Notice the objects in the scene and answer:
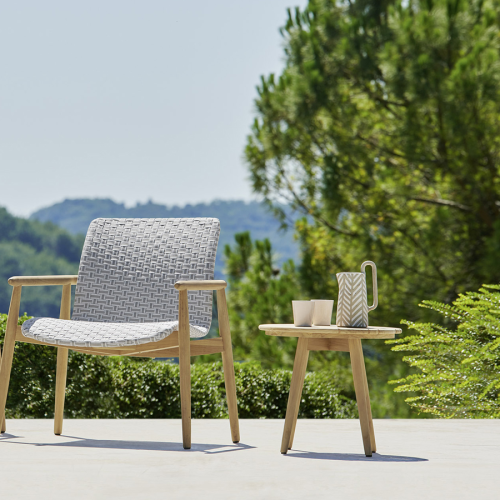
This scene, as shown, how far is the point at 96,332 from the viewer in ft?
7.06

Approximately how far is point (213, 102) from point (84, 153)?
8109mm

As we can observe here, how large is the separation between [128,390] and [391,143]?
12.4 feet

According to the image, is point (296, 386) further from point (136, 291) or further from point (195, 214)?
point (195, 214)

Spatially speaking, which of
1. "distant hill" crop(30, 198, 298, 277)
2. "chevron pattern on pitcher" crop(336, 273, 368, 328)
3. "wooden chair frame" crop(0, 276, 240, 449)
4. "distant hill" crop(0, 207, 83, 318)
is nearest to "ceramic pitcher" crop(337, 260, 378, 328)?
"chevron pattern on pitcher" crop(336, 273, 368, 328)

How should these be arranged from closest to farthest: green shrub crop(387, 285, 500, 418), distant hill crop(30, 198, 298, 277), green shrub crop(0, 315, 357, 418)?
green shrub crop(387, 285, 500, 418) → green shrub crop(0, 315, 357, 418) → distant hill crop(30, 198, 298, 277)

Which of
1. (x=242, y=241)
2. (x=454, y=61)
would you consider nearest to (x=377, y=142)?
(x=454, y=61)

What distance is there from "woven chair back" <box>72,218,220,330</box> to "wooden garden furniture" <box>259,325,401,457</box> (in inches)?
21.8

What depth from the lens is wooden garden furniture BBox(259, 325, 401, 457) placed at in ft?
6.45

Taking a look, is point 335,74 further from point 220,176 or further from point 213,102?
point 220,176

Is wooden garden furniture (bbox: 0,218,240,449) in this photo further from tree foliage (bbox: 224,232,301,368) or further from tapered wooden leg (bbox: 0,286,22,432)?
tree foliage (bbox: 224,232,301,368)

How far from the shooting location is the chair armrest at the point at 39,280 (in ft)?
7.51
